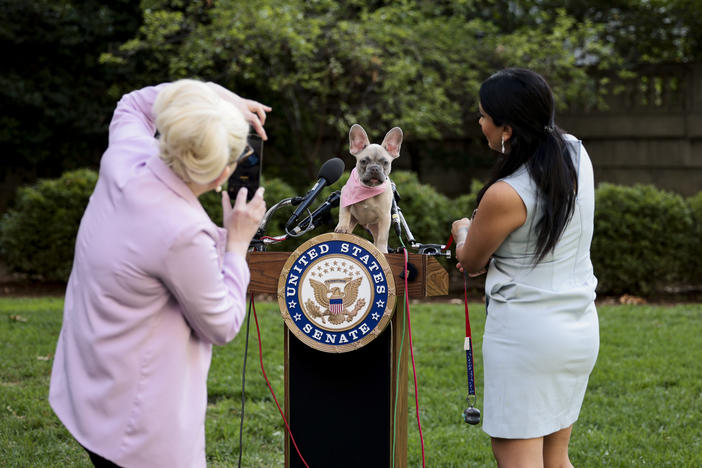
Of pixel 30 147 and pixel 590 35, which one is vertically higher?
pixel 590 35

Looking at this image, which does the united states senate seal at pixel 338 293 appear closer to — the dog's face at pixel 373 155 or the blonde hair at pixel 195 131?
the dog's face at pixel 373 155

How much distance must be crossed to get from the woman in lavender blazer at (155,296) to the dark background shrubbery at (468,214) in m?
7.97

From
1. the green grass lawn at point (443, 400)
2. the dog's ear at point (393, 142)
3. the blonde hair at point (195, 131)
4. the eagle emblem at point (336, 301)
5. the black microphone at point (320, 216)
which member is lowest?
the green grass lawn at point (443, 400)

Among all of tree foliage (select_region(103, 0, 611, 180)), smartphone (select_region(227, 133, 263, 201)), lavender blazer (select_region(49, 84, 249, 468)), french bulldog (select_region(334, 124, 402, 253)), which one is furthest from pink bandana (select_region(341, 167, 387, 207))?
tree foliage (select_region(103, 0, 611, 180))

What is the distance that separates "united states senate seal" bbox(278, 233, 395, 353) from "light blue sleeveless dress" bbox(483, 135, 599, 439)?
601mm

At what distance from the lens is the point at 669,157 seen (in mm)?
15789

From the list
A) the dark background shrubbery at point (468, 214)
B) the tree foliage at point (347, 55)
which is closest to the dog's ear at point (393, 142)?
the dark background shrubbery at point (468, 214)

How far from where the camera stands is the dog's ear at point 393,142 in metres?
3.49

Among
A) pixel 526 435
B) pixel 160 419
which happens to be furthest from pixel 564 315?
pixel 160 419

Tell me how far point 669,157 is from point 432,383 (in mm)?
11802

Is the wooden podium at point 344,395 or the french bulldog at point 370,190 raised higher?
the french bulldog at point 370,190

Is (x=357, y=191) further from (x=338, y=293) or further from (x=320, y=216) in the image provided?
(x=338, y=293)

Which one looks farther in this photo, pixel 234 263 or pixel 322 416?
pixel 322 416

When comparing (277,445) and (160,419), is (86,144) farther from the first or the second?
(160,419)
